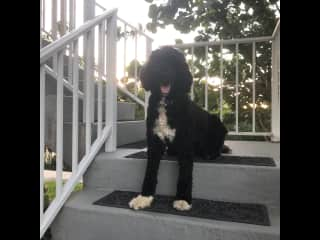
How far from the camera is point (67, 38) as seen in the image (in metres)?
1.51

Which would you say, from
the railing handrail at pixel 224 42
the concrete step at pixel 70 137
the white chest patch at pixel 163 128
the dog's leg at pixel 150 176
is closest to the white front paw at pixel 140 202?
the dog's leg at pixel 150 176

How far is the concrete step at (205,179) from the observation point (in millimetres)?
1547

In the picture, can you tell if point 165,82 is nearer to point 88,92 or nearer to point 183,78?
point 183,78

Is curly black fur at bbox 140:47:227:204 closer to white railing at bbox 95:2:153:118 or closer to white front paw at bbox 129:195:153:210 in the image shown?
white front paw at bbox 129:195:153:210

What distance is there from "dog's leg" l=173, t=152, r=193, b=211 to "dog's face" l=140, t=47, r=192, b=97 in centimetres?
37

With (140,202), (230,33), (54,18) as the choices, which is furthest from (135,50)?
(140,202)

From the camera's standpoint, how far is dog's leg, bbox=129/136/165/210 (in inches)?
58.1

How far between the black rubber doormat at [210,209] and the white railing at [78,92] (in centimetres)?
24

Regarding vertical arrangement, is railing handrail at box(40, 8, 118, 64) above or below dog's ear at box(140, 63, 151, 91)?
above

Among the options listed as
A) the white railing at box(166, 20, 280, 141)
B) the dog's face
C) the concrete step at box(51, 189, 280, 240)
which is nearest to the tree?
the white railing at box(166, 20, 280, 141)

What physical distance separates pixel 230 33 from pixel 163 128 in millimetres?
1815
